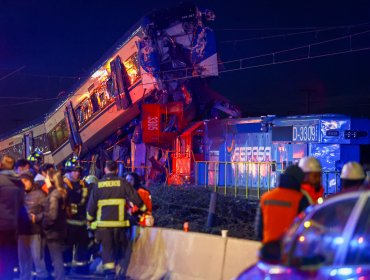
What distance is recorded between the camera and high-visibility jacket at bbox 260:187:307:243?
Result: 583cm

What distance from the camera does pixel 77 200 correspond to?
35.1ft

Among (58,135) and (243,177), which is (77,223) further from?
(58,135)

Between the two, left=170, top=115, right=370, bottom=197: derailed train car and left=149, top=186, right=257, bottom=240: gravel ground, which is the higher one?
left=170, top=115, right=370, bottom=197: derailed train car

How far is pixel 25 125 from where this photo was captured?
32.2m

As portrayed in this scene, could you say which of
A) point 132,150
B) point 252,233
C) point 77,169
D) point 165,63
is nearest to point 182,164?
point 132,150

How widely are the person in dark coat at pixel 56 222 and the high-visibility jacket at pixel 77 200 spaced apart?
0.94m

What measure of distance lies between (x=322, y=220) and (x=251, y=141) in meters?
16.8

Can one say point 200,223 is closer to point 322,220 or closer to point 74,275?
point 74,275

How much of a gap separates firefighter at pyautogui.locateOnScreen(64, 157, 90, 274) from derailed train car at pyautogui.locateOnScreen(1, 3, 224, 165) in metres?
11.2

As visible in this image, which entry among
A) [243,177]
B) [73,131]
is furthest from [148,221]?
[73,131]

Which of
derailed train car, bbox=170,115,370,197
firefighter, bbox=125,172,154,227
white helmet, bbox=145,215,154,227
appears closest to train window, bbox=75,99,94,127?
derailed train car, bbox=170,115,370,197

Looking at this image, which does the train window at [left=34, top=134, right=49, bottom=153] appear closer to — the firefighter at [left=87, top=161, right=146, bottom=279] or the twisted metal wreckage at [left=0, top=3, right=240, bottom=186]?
the twisted metal wreckage at [left=0, top=3, right=240, bottom=186]

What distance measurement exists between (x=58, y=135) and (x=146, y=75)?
7.33 m

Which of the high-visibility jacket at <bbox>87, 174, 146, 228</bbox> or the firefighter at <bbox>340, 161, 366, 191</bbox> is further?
the high-visibility jacket at <bbox>87, 174, 146, 228</bbox>
